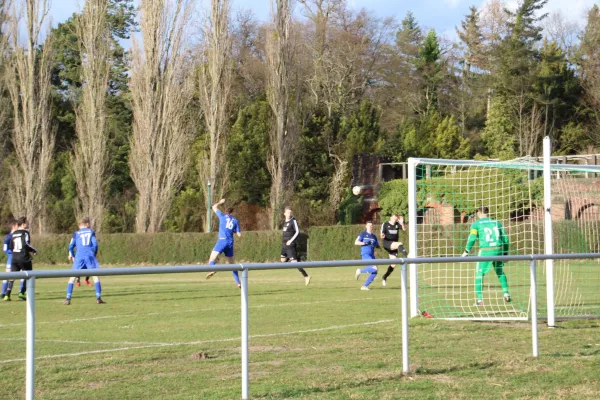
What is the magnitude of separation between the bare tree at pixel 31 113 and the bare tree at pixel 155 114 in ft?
18.5

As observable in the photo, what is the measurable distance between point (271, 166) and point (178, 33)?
8.79 metres

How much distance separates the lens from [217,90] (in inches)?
1900

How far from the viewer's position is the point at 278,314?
10609 mm

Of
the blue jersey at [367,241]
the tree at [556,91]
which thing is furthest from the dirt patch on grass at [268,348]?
the tree at [556,91]

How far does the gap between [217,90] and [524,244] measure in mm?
33433

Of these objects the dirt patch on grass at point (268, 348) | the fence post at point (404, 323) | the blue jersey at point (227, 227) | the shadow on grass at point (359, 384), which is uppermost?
the blue jersey at point (227, 227)

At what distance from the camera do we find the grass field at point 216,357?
7137 millimetres

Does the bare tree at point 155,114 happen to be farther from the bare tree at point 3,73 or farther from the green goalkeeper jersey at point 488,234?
the green goalkeeper jersey at point 488,234

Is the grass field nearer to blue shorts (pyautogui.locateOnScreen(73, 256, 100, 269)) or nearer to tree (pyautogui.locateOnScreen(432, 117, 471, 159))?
blue shorts (pyautogui.locateOnScreen(73, 256, 100, 269))

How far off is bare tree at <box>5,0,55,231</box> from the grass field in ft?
135

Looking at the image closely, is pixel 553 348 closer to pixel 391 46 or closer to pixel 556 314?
pixel 556 314

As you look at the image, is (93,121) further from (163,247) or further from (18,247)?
(18,247)

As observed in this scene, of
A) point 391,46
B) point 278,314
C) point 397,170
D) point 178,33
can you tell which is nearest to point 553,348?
point 278,314

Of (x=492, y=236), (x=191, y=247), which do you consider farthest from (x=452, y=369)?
(x=191, y=247)
